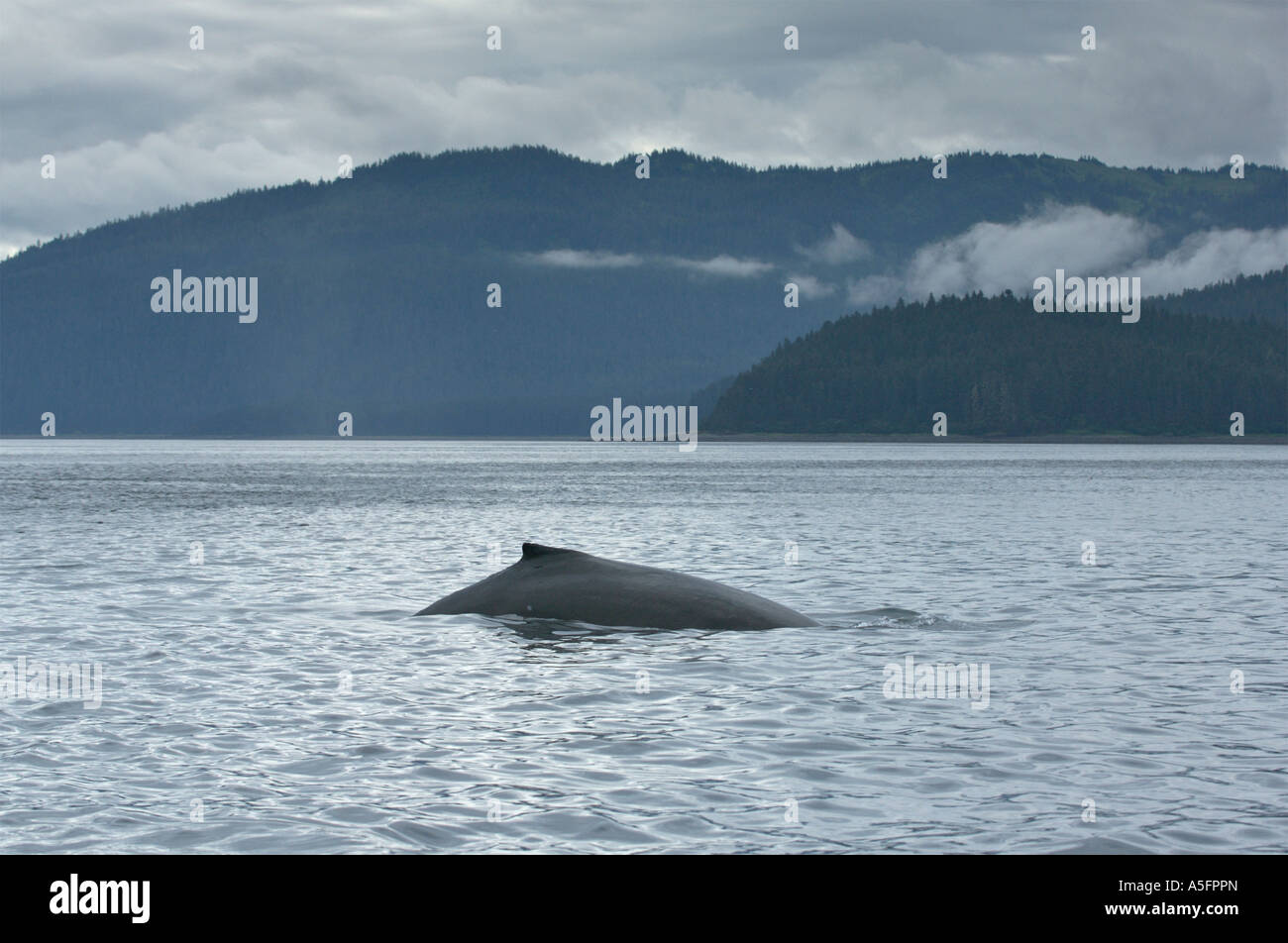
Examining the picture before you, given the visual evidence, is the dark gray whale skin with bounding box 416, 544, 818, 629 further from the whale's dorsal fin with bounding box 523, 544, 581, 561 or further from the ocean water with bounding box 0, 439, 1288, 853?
the ocean water with bounding box 0, 439, 1288, 853

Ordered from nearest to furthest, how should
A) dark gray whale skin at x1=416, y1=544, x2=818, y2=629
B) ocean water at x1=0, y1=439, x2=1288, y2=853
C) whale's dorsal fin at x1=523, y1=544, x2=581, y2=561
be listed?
ocean water at x1=0, y1=439, x2=1288, y2=853 → dark gray whale skin at x1=416, y1=544, x2=818, y2=629 → whale's dorsal fin at x1=523, y1=544, x2=581, y2=561

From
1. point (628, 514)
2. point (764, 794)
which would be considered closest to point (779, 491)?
point (628, 514)

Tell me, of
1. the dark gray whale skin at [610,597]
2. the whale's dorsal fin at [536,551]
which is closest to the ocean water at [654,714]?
the dark gray whale skin at [610,597]

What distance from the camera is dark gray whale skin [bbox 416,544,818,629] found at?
22.2 metres

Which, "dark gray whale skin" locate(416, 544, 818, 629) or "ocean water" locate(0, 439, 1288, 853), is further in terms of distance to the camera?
"dark gray whale skin" locate(416, 544, 818, 629)

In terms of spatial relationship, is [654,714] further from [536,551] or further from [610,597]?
[536,551]

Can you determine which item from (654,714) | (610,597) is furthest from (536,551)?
(654,714)

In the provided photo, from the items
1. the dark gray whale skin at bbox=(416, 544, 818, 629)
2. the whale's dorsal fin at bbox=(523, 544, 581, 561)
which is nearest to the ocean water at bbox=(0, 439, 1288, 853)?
the dark gray whale skin at bbox=(416, 544, 818, 629)

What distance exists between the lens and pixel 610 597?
73.5ft

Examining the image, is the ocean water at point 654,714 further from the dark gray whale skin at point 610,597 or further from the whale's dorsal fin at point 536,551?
the whale's dorsal fin at point 536,551

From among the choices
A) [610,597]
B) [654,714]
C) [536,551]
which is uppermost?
[536,551]
